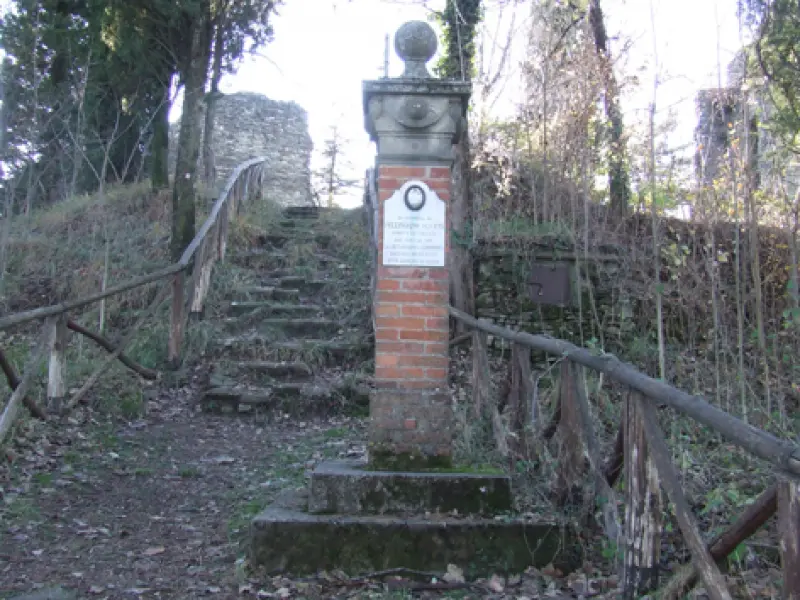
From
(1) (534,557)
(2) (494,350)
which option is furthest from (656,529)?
(2) (494,350)

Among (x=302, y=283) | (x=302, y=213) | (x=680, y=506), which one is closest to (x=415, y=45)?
(x=680, y=506)

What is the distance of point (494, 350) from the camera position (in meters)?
9.19

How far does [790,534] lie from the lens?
75.8 inches

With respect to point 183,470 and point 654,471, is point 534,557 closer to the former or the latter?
point 654,471

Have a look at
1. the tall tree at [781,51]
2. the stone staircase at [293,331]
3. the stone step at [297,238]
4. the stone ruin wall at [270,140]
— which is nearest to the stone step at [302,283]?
the stone staircase at [293,331]

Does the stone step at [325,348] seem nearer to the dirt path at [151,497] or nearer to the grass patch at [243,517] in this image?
the dirt path at [151,497]

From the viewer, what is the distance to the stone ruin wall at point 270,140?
68.7 ft

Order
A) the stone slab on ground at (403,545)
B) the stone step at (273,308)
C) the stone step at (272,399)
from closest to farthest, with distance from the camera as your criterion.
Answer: the stone slab on ground at (403,545)
the stone step at (272,399)
the stone step at (273,308)

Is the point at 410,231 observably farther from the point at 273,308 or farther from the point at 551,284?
the point at 551,284

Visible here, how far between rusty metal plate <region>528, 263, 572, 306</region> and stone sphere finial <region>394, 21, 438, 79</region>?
18.0ft

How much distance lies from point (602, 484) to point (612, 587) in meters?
0.46

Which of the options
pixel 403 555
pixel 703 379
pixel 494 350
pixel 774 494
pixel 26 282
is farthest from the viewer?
pixel 26 282

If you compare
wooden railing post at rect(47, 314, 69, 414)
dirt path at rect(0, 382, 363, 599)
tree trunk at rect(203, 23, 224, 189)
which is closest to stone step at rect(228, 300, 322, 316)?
dirt path at rect(0, 382, 363, 599)

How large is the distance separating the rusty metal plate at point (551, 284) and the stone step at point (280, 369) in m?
3.31
